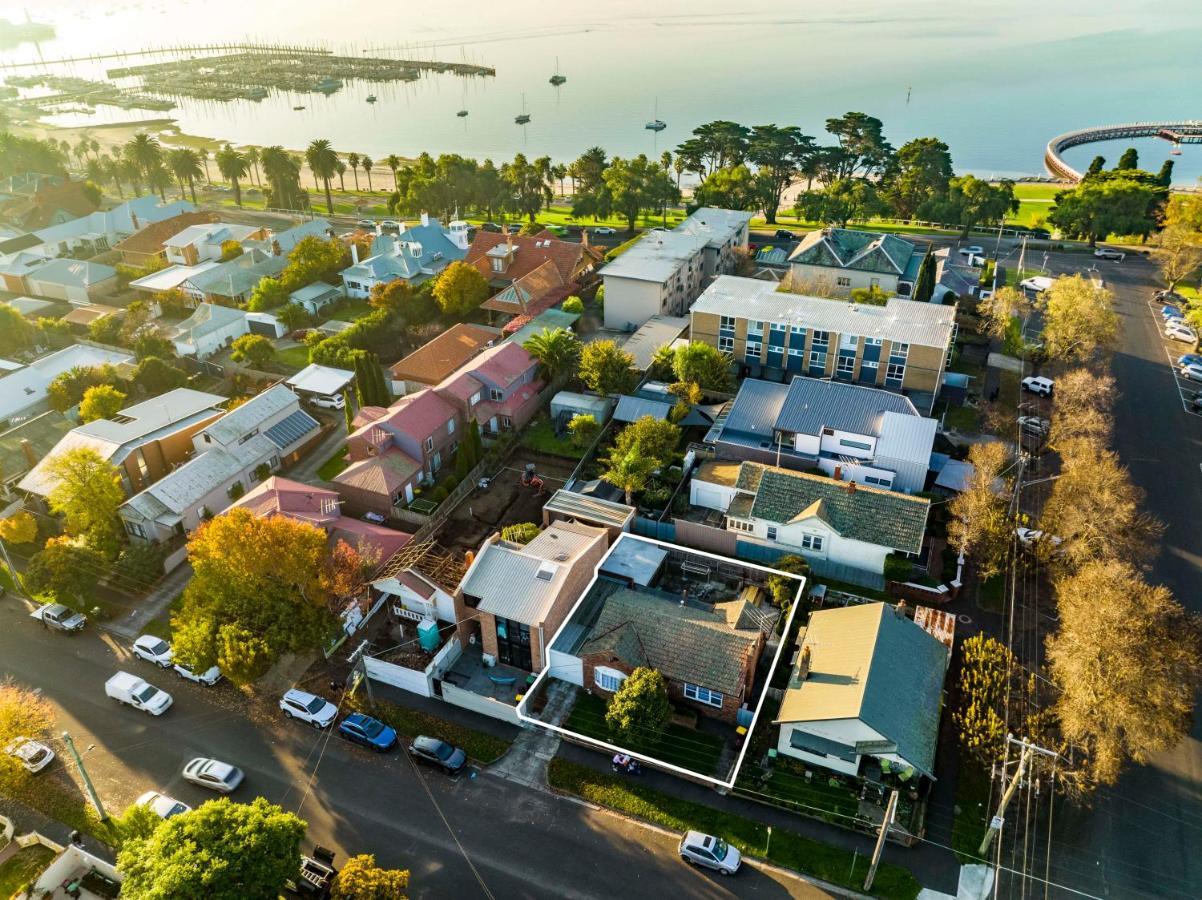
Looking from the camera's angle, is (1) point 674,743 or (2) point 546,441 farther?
(2) point 546,441

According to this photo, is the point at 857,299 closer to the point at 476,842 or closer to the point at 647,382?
the point at 647,382

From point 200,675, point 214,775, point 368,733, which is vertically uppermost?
point 200,675

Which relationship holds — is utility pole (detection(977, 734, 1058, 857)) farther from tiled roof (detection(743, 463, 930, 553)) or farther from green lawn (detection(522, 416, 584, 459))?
green lawn (detection(522, 416, 584, 459))

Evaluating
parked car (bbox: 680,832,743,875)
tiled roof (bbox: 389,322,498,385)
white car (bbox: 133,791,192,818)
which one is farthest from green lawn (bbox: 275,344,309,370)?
parked car (bbox: 680,832,743,875)

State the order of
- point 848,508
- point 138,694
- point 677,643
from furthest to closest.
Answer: point 848,508
point 138,694
point 677,643

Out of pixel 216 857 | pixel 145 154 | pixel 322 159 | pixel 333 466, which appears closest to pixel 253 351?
pixel 333 466

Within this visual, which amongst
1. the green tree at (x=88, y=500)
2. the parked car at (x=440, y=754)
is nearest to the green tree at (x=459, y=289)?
the green tree at (x=88, y=500)

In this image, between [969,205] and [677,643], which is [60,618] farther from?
[969,205]
